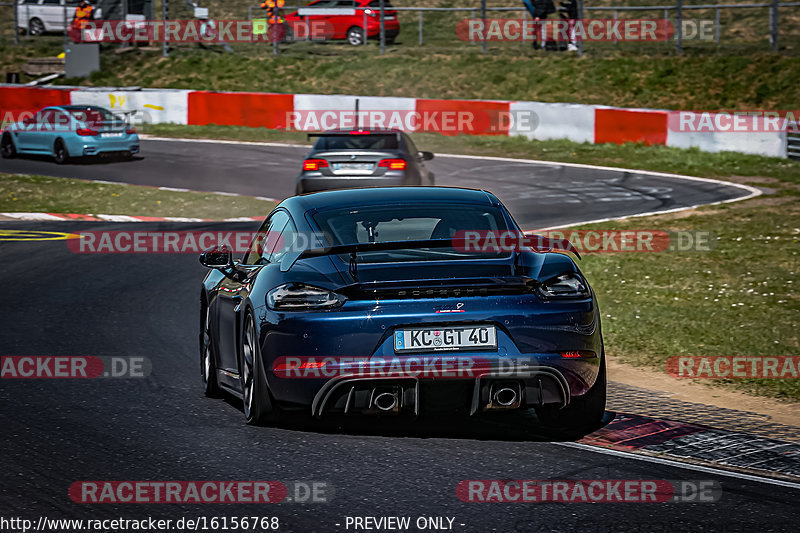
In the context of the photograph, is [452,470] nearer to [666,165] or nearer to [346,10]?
[666,165]

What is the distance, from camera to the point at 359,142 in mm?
19000

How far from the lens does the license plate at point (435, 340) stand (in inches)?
239

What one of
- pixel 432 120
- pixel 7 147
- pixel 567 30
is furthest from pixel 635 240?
pixel 567 30

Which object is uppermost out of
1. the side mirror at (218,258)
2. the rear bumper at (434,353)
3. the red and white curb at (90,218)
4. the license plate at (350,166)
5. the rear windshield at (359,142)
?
the rear windshield at (359,142)

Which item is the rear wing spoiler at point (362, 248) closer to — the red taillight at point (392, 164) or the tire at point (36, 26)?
the red taillight at point (392, 164)

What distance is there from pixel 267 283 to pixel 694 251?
8651mm

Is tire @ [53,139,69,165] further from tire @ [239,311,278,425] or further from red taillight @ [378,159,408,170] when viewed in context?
tire @ [239,311,278,425]

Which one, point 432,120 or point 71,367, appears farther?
point 432,120

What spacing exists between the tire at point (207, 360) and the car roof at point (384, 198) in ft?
3.68

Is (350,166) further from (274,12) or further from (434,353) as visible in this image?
(274,12)

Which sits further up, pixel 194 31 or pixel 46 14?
pixel 46 14

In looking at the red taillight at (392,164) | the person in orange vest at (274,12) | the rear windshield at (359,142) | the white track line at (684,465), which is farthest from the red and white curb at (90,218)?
the person in orange vest at (274,12)

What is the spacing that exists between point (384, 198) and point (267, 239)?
2.64 feet

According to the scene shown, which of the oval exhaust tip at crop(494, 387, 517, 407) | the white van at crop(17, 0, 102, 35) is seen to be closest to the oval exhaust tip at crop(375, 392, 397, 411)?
the oval exhaust tip at crop(494, 387, 517, 407)
